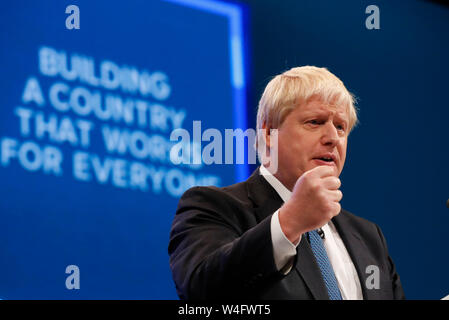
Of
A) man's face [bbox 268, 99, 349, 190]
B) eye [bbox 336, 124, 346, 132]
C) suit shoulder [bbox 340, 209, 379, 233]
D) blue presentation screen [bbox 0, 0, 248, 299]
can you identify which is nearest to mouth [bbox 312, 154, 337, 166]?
man's face [bbox 268, 99, 349, 190]

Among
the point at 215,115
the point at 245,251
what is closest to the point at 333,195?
the point at 245,251

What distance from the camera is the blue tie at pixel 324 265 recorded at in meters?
1.91

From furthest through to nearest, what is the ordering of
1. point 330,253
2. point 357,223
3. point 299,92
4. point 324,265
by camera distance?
point 357,223 < point 299,92 < point 330,253 < point 324,265

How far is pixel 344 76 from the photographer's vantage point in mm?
4176

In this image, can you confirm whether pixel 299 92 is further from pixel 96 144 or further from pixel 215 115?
pixel 215 115

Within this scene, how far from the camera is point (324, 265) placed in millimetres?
1959

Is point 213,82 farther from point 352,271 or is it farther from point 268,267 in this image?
point 268,267

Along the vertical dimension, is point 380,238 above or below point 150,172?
below

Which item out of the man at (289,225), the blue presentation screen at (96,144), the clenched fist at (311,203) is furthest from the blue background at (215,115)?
the clenched fist at (311,203)

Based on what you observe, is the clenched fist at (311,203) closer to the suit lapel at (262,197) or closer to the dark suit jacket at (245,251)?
the dark suit jacket at (245,251)

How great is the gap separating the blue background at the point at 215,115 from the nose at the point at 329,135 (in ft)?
4.67

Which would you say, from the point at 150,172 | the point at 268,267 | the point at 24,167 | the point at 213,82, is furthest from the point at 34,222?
the point at 268,267

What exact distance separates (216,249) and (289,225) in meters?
0.27
